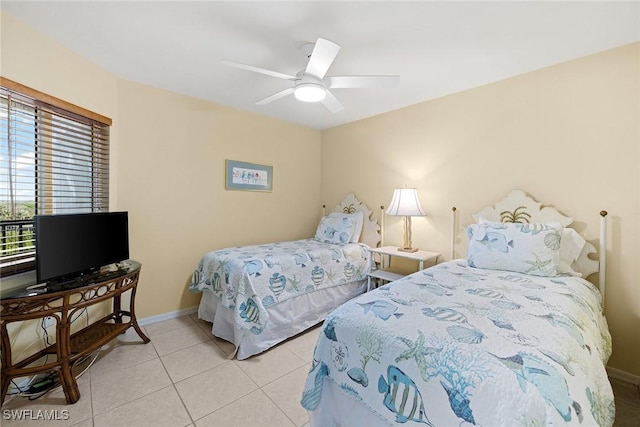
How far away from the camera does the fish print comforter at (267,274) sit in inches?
84.0

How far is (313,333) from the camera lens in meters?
2.57

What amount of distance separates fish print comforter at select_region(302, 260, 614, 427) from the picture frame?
2.34m

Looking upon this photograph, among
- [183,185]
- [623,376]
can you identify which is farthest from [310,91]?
[623,376]

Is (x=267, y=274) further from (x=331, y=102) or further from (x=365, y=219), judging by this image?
(x=365, y=219)

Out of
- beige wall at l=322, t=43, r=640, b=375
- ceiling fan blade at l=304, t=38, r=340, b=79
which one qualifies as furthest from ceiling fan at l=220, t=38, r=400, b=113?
beige wall at l=322, t=43, r=640, b=375

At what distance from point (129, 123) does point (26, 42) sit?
85 cm

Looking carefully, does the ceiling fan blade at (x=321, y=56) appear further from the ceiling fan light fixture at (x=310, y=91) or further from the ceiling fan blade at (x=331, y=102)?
the ceiling fan blade at (x=331, y=102)

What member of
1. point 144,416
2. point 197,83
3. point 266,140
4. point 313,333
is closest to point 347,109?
point 266,140

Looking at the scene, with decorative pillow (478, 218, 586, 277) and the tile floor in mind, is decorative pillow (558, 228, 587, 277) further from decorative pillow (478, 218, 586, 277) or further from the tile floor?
the tile floor

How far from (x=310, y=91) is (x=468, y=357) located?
1.81 metres

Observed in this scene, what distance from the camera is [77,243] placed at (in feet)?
6.06

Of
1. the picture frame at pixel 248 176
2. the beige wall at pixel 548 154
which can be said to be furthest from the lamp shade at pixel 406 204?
the picture frame at pixel 248 176

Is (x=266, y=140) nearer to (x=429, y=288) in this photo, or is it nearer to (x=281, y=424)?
(x=429, y=288)

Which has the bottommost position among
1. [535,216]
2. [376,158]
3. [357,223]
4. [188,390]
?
[188,390]
